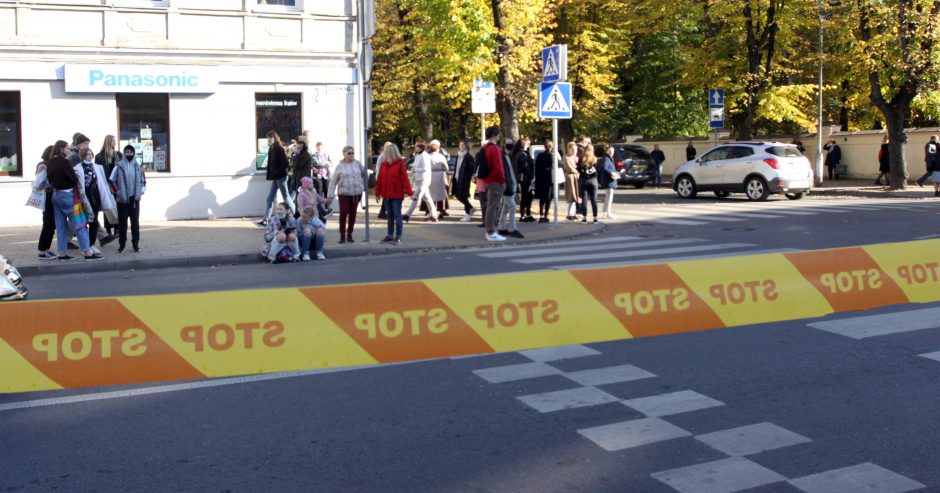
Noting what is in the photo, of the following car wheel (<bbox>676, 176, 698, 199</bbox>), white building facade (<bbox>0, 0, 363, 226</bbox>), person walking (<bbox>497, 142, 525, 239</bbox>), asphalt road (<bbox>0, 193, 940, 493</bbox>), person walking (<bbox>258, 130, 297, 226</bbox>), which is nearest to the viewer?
asphalt road (<bbox>0, 193, 940, 493</bbox>)

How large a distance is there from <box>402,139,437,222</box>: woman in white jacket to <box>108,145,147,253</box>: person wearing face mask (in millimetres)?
6501

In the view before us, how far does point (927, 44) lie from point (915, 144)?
20.7ft

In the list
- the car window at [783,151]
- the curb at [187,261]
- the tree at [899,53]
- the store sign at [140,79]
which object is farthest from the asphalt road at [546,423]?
the tree at [899,53]

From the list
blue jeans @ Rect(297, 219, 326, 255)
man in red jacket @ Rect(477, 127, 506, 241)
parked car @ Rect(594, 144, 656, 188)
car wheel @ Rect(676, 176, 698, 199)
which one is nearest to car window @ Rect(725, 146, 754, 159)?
car wheel @ Rect(676, 176, 698, 199)

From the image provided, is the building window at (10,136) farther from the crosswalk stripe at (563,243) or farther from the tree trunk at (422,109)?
the tree trunk at (422,109)

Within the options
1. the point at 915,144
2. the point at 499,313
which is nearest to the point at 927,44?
the point at 915,144

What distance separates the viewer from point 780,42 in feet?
120

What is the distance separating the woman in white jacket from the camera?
66.3 ft

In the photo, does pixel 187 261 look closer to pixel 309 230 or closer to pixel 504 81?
pixel 309 230

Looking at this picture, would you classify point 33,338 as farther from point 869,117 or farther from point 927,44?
point 869,117

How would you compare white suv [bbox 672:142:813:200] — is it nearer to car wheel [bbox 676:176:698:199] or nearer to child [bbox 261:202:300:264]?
car wheel [bbox 676:176:698:199]

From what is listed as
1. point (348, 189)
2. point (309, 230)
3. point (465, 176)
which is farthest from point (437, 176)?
point (309, 230)

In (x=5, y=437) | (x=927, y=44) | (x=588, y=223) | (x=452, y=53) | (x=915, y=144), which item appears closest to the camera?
(x=5, y=437)

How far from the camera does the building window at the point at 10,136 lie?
1952 cm
